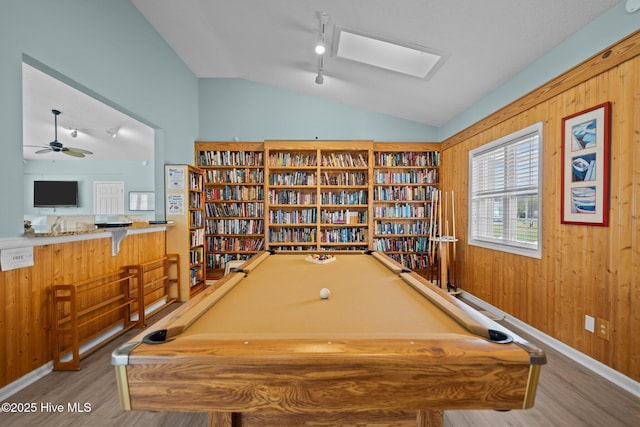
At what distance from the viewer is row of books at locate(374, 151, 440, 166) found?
4.59 m

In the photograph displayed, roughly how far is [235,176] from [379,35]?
3.02 meters

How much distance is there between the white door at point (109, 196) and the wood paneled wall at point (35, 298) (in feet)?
13.9

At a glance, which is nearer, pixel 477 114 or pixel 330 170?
pixel 477 114

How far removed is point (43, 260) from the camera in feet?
6.53

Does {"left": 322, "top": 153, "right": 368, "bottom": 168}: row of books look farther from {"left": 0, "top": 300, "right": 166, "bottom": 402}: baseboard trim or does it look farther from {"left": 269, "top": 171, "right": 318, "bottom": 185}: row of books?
{"left": 0, "top": 300, "right": 166, "bottom": 402}: baseboard trim

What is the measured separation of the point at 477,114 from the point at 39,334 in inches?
190

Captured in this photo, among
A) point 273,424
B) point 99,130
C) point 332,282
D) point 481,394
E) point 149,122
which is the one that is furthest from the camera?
point 99,130

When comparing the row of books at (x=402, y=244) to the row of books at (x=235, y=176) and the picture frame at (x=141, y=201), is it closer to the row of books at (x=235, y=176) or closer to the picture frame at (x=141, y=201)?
the row of books at (x=235, y=176)

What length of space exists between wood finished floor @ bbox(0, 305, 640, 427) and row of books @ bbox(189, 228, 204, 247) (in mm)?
2133

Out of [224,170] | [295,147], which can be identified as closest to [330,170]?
[295,147]

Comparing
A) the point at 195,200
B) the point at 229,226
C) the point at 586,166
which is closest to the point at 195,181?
the point at 195,200

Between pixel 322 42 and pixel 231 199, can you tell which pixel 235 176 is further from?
pixel 322 42

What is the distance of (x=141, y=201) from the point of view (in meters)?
5.82

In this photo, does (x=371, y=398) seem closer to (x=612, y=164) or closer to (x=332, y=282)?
(x=332, y=282)
